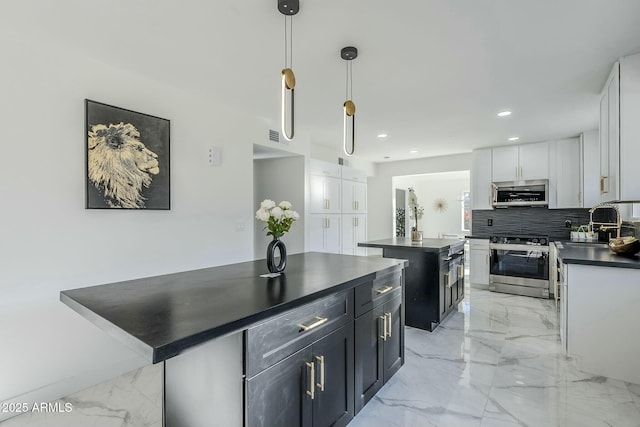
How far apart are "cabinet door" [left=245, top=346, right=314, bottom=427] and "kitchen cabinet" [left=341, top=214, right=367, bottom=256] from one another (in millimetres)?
3940

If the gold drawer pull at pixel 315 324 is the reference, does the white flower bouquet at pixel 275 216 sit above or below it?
above

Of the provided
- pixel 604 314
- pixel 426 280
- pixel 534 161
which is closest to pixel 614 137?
pixel 604 314

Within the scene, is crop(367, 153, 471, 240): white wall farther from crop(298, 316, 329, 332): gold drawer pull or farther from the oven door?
crop(298, 316, 329, 332): gold drawer pull

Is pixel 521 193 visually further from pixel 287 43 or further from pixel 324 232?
pixel 287 43

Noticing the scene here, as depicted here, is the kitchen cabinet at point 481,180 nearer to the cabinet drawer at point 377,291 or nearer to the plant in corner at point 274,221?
the cabinet drawer at point 377,291

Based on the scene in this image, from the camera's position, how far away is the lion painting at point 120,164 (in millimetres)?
2439

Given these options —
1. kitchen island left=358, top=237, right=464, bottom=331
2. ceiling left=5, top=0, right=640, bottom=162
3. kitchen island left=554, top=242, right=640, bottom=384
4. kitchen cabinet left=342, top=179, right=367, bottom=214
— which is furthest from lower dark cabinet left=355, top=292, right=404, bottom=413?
kitchen cabinet left=342, top=179, right=367, bottom=214

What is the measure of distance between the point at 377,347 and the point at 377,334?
0.09m

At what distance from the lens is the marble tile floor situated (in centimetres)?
197

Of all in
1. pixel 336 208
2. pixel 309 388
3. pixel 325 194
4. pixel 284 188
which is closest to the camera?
pixel 309 388

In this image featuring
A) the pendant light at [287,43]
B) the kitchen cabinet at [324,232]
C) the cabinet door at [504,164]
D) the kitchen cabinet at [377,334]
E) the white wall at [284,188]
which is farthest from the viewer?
the cabinet door at [504,164]

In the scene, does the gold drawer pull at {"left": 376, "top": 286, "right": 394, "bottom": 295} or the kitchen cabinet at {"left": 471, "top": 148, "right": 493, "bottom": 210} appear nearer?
the gold drawer pull at {"left": 376, "top": 286, "right": 394, "bottom": 295}

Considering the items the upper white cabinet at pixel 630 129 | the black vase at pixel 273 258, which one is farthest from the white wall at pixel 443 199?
the black vase at pixel 273 258

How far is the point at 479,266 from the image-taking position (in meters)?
5.32
